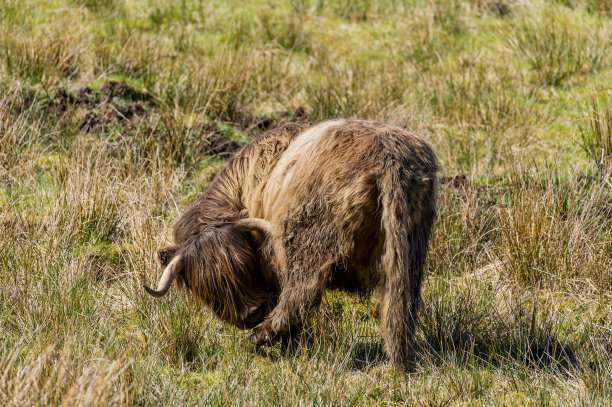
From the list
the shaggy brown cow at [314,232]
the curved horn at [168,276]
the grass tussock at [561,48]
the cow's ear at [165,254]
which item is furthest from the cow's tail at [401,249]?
the grass tussock at [561,48]

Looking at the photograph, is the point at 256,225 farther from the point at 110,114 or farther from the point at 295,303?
→ the point at 110,114

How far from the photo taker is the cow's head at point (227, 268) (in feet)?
13.6

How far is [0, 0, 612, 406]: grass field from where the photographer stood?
3.88 m

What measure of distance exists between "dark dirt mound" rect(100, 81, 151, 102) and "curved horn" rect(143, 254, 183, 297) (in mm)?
3975

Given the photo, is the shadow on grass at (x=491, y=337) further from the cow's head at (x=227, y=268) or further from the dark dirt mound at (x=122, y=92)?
the dark dirt mound at (x=122, y=92)

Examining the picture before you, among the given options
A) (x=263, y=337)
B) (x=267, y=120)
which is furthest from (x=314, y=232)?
(x=267, y=120)

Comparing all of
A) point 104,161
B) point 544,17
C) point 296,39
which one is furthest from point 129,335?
point 544,17

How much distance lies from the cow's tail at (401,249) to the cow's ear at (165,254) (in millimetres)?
1251

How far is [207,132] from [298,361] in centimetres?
371

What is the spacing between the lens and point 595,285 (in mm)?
4906

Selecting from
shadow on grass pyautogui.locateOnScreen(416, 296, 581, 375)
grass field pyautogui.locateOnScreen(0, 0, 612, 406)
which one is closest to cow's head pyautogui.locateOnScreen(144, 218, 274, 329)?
grass field pyautogui.locateOnScreen(0, 0, 612, 406)

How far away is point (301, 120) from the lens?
758cm

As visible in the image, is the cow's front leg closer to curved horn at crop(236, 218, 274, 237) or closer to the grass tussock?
curved horn at crop(236, 218, 274, 237)

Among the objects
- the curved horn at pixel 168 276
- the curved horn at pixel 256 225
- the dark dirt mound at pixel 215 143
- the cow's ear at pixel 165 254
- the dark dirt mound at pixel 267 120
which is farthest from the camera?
the dark dirt mound at pixel 267 120
